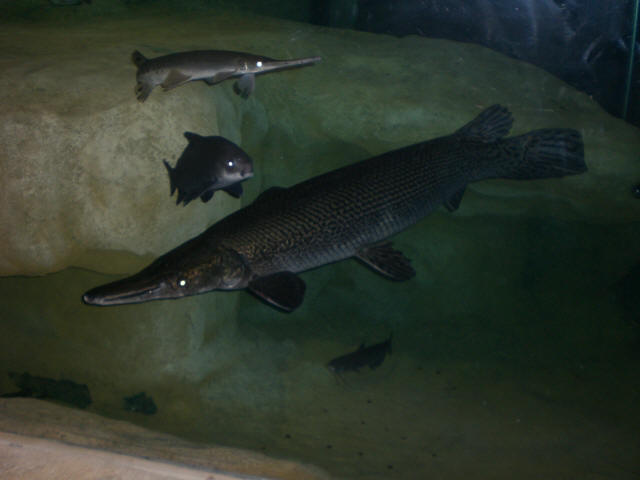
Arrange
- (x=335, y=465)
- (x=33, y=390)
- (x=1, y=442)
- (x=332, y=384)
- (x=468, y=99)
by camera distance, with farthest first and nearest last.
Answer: (x=468, y=99) < (x=332, y=384) < (x=33, y=390) < (x=335, y=465) < (x=1, y=442)

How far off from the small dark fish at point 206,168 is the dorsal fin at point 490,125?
2.23 metres

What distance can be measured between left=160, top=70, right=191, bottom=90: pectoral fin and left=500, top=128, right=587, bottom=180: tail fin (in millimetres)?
3070

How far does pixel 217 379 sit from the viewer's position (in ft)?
11.6

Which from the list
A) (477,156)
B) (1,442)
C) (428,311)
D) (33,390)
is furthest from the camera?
(428,311)

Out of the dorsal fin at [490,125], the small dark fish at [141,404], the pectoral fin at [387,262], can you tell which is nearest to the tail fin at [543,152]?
the dorsal fin at [490,125]

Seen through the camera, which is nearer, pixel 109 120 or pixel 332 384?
pixel 109 120

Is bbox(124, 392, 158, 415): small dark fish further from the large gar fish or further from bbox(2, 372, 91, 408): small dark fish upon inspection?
the large gar fish

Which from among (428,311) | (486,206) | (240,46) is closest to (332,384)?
(428,311)

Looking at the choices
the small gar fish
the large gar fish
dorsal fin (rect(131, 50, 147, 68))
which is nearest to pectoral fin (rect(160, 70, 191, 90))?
the small gar fish

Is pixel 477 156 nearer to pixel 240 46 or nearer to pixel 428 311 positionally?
pixel 428 311

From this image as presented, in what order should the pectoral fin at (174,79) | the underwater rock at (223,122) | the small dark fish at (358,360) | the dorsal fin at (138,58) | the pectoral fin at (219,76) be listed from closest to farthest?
the underwater rock at (223,122)
the pectoral fin at (174,79)
the dorsal fin at (138,58)
the pectoral fin at (219,76)
the small dark fish at (358,360)

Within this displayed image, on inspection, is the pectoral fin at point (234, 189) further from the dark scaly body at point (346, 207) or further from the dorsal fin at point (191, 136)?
the dorsal fin at point (191, 136)

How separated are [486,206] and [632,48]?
8.79 ft

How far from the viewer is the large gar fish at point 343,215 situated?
8.77 ft
